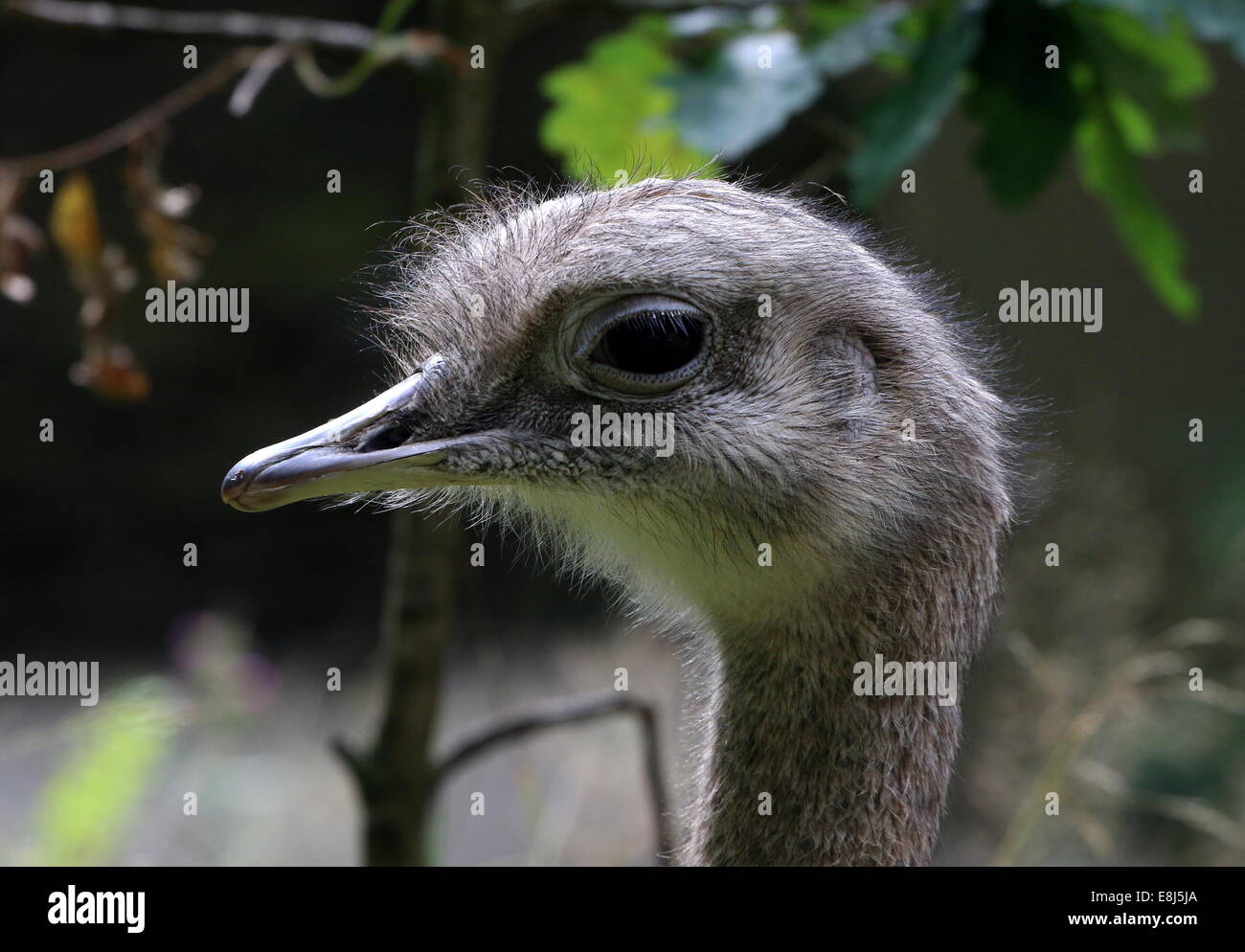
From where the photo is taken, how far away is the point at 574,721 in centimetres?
297

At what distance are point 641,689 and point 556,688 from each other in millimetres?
1302

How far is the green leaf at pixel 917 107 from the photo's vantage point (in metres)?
2.03

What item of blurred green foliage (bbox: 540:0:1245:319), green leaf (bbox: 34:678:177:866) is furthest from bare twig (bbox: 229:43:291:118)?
green leaf (bbox: 34:678:177:866)

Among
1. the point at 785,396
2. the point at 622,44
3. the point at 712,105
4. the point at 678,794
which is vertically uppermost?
the point at 622,44

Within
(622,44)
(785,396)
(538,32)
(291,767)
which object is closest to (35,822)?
(291,767)

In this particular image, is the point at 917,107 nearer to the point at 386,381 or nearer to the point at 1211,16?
the point at 1211,16

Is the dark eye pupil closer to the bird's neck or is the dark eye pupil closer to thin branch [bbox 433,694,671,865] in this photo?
the bird's neck

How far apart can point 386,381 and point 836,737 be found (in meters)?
0.94

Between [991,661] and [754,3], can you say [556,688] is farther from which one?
[754,3]

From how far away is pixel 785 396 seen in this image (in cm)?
185

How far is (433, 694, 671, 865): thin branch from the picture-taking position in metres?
2.90

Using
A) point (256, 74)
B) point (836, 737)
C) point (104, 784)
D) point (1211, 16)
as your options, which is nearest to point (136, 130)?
point (256, 74)

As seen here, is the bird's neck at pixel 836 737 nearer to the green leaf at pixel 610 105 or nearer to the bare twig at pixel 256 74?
the green leaf at pixel 610 105

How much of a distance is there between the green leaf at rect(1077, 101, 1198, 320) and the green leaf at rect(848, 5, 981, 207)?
0.27 metres
